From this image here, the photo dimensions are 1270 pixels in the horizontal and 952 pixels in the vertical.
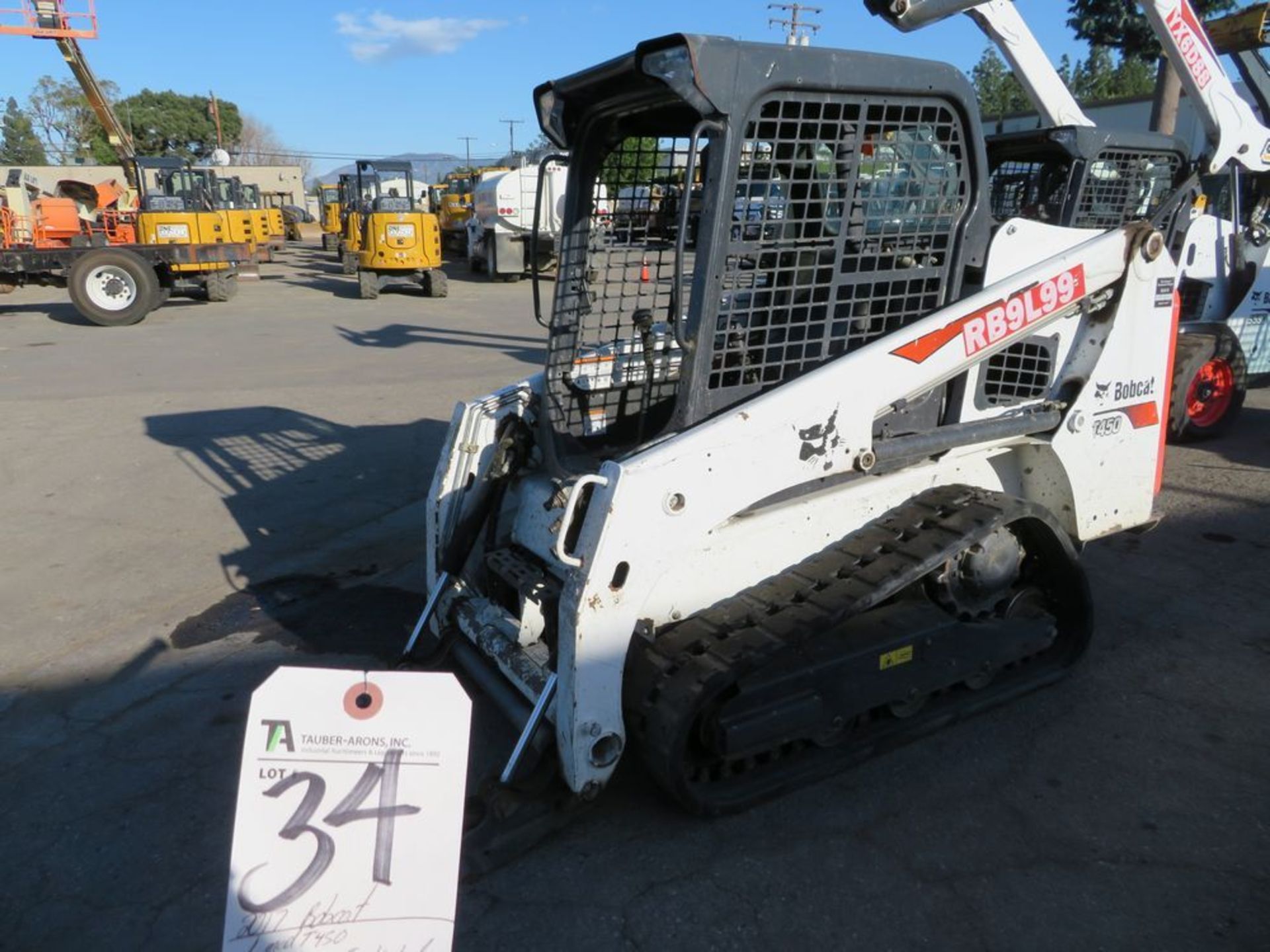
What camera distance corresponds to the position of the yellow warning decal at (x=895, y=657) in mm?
3238

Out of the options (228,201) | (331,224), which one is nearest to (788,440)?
(228,201)

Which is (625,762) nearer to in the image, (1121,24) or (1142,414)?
(1142,414)

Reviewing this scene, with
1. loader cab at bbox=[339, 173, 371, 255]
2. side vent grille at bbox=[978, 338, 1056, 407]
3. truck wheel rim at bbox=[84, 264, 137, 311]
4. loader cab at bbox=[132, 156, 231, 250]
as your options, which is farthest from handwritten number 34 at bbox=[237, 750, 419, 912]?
loader cab at bbox=[339, 173, 371, 255]

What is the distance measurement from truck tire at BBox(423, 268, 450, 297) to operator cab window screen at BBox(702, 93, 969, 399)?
16.8m

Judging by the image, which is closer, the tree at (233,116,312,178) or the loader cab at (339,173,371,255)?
the loader cab at (339,173,371,255)

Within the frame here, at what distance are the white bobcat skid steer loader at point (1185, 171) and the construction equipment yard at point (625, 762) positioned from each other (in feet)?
2.43

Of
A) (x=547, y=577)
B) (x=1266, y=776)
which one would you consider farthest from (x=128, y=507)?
(x=1266, y=776)

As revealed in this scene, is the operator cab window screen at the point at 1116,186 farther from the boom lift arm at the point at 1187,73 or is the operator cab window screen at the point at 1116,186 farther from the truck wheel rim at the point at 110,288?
the truck wheel rim at the point at 110,288

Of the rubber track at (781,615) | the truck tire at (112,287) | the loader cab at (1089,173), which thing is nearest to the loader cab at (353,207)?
the truck tire at (112,287)

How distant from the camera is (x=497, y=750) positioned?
3471 millimetres

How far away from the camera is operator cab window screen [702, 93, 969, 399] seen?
2986 millimetres

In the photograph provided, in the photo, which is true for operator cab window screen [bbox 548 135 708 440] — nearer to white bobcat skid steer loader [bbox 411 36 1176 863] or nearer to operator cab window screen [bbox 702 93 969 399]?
white bobcat skid steer loader [bbox 411 36 1176 863]

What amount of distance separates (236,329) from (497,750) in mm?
13217

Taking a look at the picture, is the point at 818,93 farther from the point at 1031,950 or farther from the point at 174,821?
the point at 174,821
